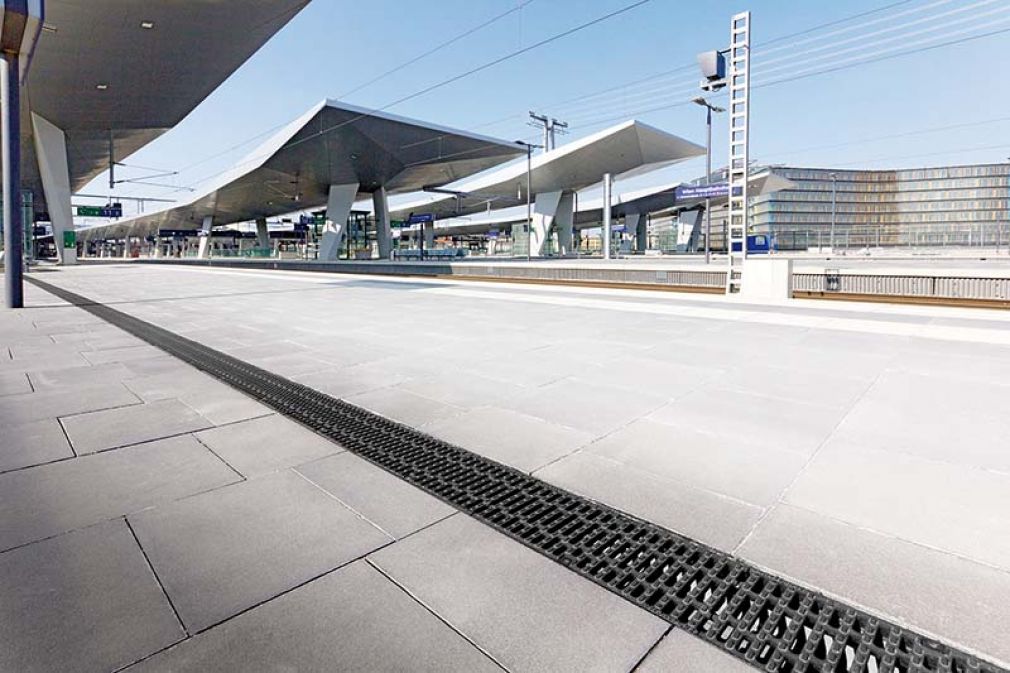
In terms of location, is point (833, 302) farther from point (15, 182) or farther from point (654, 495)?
point (15, 182)

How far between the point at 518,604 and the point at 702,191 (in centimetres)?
2475

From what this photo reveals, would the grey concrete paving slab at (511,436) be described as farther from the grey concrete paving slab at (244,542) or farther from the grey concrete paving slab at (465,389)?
the grey concrete paving slab at (244,542)

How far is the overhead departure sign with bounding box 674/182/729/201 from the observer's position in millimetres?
21350

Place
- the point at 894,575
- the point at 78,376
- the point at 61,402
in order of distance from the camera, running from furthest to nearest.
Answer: the point at 78,376, the point at 61,402, the point at 894,575

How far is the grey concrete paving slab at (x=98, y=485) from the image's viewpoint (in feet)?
8.17

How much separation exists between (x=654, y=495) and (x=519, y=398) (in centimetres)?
193

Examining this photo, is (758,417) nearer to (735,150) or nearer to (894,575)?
(894,575)

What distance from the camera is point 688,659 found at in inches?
64.7

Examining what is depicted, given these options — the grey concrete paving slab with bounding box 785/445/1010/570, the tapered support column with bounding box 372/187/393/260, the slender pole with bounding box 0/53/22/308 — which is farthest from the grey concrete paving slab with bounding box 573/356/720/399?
the tapered support column with bounding box 372/187/393/260

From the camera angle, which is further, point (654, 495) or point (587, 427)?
point (587, 427)

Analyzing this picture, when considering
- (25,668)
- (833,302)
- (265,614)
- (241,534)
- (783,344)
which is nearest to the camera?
(25,668)

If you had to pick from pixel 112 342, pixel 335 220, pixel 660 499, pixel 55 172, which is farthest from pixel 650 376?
pixel 335 220

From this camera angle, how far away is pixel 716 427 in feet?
12.4

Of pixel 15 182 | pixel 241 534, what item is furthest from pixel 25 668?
pixel 15 182
